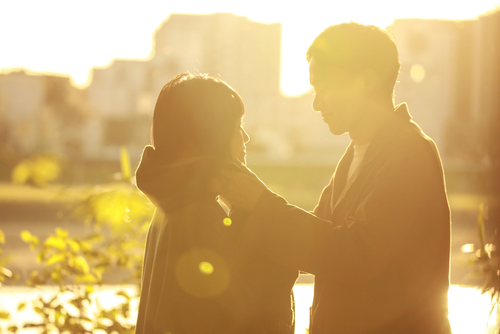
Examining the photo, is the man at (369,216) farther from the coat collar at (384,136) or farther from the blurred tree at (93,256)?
the blurred tree at (93,256)

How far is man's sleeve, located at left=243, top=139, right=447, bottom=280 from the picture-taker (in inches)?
53.0

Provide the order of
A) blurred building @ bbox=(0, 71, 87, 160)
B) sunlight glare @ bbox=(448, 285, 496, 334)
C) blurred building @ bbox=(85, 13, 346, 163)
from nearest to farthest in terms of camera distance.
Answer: sunlight glare @ bbox=(448, 285, 496, 334) < blurred building @ bbox=(0, 71, 87, 160) < blurred building @ bbox=(85, 13, 346, 163)

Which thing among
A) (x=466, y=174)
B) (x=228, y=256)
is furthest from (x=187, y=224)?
(x=466, y=174)

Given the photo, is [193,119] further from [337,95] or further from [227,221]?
[337,95]

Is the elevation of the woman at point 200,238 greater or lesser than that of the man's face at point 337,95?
lesser

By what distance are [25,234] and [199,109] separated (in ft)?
4.12

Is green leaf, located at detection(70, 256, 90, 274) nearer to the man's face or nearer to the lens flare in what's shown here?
the lens flare

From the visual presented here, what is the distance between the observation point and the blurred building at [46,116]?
35.5 metres

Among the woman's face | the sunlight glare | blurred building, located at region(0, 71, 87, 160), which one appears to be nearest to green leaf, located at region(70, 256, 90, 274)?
the woman's face

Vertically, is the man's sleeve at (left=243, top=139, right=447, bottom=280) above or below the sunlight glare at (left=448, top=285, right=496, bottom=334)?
above

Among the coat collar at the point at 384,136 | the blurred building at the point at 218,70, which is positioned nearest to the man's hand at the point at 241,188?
the coat collar at the point at 384,136

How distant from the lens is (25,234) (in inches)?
92.4

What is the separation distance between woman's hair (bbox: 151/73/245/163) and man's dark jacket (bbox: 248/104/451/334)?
27 centimetres

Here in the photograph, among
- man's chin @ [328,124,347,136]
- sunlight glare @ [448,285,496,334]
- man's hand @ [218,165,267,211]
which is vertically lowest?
sunlight glare @ [448,285,496,334]
